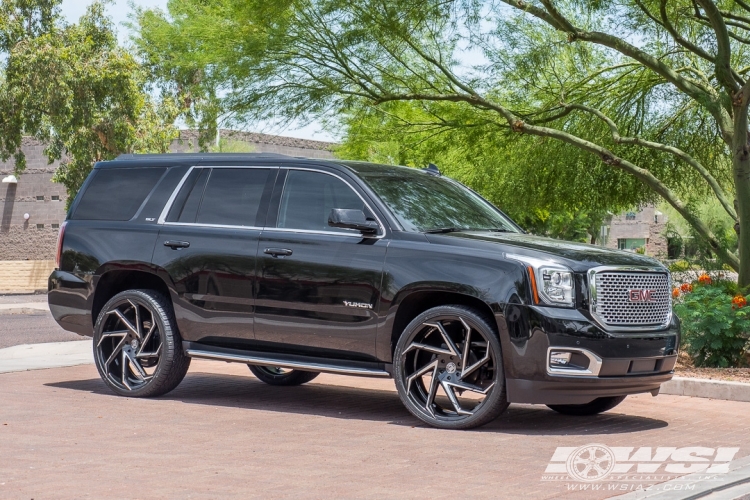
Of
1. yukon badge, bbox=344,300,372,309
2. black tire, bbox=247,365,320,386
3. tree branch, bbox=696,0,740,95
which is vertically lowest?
black tire, bbox=247,365,320,386

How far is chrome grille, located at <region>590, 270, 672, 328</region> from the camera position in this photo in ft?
27.0

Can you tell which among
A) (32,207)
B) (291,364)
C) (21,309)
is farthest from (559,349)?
(32,207)

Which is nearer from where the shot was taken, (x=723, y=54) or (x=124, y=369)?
(x=124, y=369)

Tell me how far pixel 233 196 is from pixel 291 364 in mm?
1671

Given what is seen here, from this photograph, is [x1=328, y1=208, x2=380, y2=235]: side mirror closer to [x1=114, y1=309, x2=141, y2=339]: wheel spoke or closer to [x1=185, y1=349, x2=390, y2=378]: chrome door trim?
[x1=185, y1=349, x2=390, y2=378]: chrome door trim

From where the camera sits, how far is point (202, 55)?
1761 cm

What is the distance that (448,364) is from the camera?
8.48 meters

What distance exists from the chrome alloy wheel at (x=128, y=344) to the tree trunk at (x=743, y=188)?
7.68 meters

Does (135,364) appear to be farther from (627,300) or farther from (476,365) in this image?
(627,300)

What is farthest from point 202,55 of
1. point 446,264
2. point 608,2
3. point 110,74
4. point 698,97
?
point 110,74

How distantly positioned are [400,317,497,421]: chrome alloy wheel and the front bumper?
0.25 meters

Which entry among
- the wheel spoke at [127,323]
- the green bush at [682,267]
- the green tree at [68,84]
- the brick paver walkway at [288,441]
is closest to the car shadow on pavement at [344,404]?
the brick paver walkway at [288,441]

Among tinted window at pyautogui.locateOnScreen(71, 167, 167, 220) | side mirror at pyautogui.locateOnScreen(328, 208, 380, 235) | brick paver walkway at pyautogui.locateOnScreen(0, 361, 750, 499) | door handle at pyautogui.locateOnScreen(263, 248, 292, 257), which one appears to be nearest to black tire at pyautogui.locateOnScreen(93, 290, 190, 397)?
brick paver walkway at pyautogui.locateOnScreen(0, 361, 750, 499)

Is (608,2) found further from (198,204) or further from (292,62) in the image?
(198,204)
